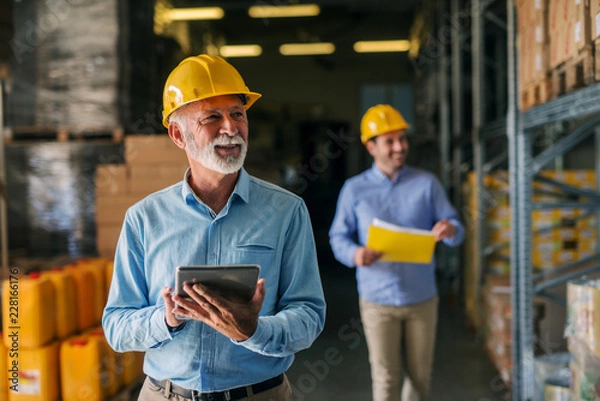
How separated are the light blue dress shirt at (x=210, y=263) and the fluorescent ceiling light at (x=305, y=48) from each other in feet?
49.1

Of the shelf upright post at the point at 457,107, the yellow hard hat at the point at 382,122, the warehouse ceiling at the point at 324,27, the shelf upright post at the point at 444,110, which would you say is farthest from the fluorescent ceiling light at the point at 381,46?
the yellow hard hat at the point at 382,122

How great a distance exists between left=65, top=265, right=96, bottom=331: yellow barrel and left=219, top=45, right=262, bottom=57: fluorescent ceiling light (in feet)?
41.7

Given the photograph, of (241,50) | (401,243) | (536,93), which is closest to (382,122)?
(401,243)

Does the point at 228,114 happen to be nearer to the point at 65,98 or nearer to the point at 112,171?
the point at 112,171

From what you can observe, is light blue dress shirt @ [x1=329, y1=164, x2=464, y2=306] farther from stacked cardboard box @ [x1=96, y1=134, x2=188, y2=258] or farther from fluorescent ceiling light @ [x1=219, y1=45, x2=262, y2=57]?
fluorescent ceiling light @ [x1=219, y1=45, x2=262, y2=57]

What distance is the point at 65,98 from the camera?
235 inches

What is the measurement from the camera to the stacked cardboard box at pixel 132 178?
17.4 feet

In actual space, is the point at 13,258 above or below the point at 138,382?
above

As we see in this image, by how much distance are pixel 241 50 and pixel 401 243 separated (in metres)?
14.3

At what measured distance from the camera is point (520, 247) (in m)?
4.39

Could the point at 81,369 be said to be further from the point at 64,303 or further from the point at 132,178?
the point at 132,178

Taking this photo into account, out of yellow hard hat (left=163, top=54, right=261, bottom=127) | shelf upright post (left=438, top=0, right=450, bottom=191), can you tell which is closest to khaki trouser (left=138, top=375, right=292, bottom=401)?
yellow hard hat (left=163, top=54, right=261, bottom=127)

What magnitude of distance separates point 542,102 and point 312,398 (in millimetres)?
3062

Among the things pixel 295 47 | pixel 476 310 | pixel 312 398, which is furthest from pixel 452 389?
pixel 295 47
